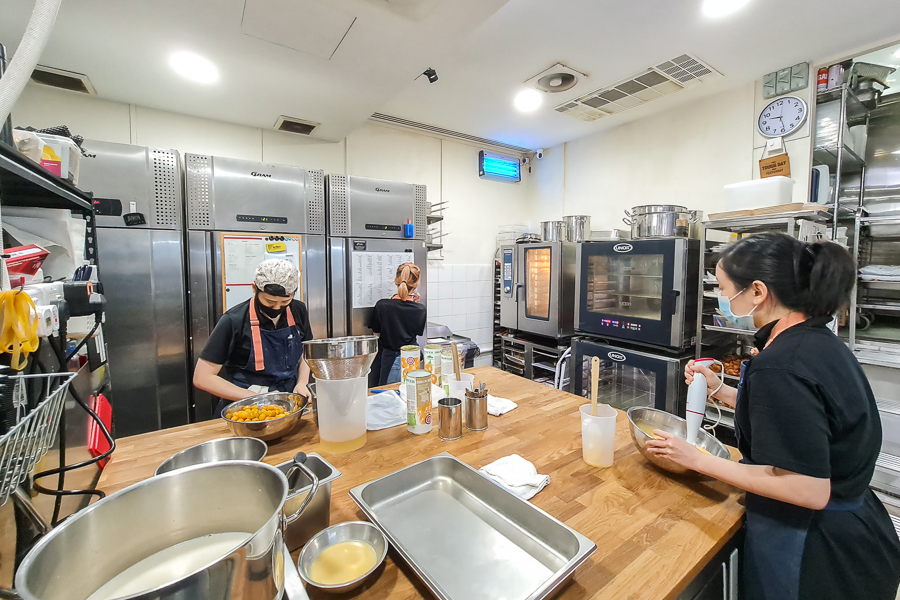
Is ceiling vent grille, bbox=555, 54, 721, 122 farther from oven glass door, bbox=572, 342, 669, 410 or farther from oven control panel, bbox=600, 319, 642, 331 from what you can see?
oven glass door, bbox=572, 342, 669, 410

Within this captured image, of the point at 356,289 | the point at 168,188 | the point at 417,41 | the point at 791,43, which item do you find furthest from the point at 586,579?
the point at 791,43

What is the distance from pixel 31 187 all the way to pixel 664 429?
2007 millimetres

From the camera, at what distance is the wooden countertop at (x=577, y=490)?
A: 780mm

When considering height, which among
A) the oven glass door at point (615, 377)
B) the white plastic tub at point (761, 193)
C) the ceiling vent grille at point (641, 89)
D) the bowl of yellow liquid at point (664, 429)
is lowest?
the oven glass door at point (615, 377)

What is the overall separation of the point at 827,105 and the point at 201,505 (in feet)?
13.8

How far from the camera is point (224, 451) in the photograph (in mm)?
1121

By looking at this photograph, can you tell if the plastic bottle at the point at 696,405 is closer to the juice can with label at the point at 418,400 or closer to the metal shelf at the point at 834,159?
the juice can with label at the point at 418,400

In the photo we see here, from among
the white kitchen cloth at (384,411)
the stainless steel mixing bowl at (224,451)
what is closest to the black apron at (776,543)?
the white kitchen cloth at (384,411)

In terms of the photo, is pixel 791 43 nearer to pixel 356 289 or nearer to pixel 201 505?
pixel 356 289

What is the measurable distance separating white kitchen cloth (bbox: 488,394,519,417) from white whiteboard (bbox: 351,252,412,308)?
1841mm

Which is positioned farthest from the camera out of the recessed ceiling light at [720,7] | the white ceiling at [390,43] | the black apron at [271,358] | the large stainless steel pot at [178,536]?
the recessed ceiling light at [720,7]

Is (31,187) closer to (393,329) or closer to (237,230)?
(237,230)

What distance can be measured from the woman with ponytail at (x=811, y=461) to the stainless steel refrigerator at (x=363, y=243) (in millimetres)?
2605

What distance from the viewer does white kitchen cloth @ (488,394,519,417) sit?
5.25ft
